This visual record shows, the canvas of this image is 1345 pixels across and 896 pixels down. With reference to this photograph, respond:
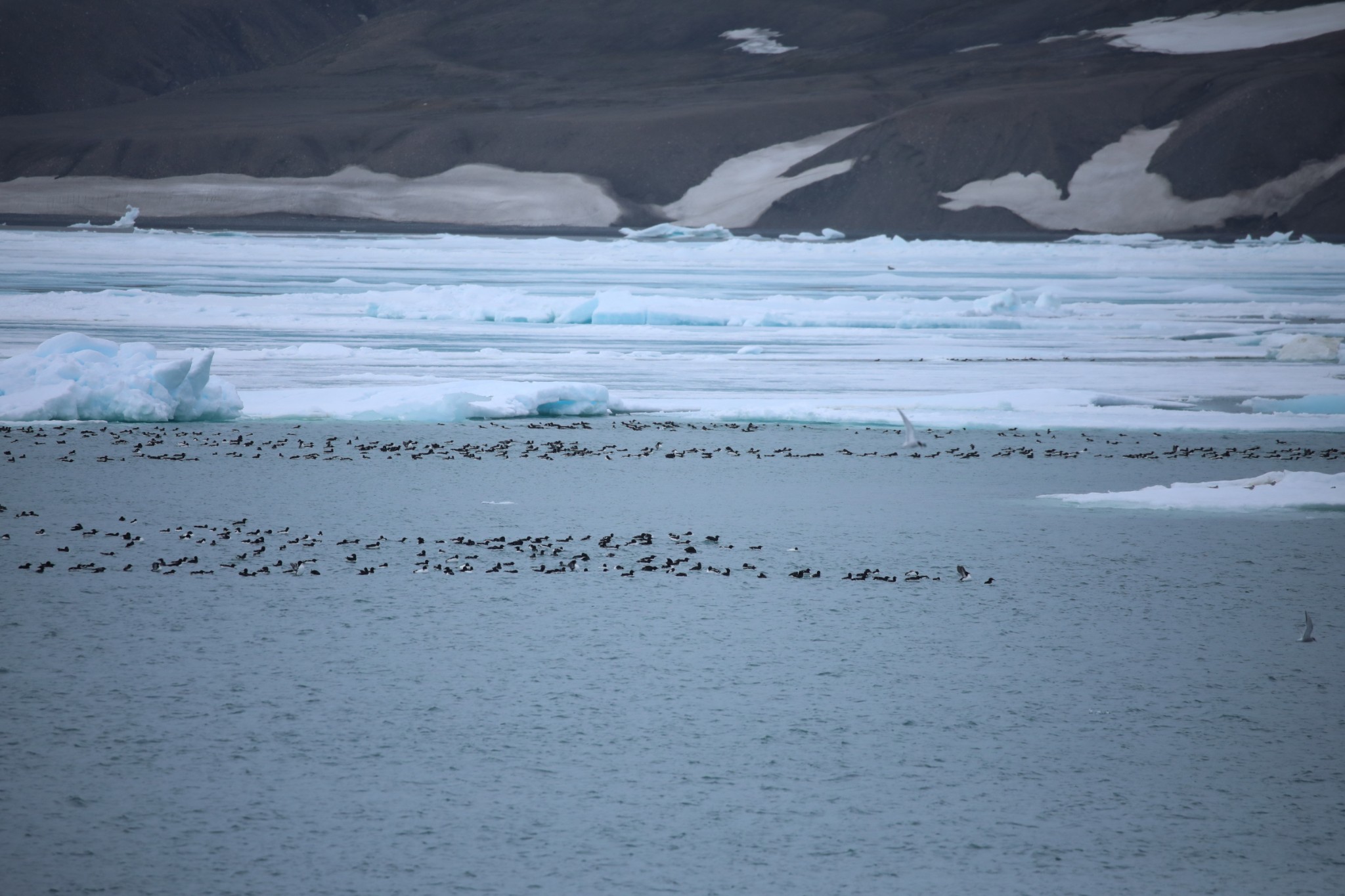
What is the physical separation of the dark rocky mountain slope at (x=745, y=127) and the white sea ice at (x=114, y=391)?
72.4 meters

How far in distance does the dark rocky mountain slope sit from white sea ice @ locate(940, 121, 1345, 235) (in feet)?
0.50

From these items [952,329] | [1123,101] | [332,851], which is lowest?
[332,851]

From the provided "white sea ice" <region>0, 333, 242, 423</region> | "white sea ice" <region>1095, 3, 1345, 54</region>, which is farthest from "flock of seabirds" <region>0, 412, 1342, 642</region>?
"white sea ice" <region>1095, 3, 1345, 54</region>

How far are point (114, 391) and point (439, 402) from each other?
8.21 feet

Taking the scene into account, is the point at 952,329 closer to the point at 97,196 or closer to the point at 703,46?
the point at 97,196

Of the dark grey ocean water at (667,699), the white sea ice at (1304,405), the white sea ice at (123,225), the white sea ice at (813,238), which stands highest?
the white sea ice at (813,238)

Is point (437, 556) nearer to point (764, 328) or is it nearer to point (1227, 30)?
point (764, 328)

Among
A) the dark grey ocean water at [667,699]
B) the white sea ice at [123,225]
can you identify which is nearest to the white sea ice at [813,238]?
the white sea ice at [123,225]

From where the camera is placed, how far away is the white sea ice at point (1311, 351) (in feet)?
57.5

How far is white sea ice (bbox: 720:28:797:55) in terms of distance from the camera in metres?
132

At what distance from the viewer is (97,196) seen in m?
101

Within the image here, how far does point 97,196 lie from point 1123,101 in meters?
64.7

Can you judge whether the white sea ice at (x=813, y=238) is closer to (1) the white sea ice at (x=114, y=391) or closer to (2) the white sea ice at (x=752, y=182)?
(2) the white sea ice at (x=752, y=182)

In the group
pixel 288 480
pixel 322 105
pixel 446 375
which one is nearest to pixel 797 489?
pixel 288 480
